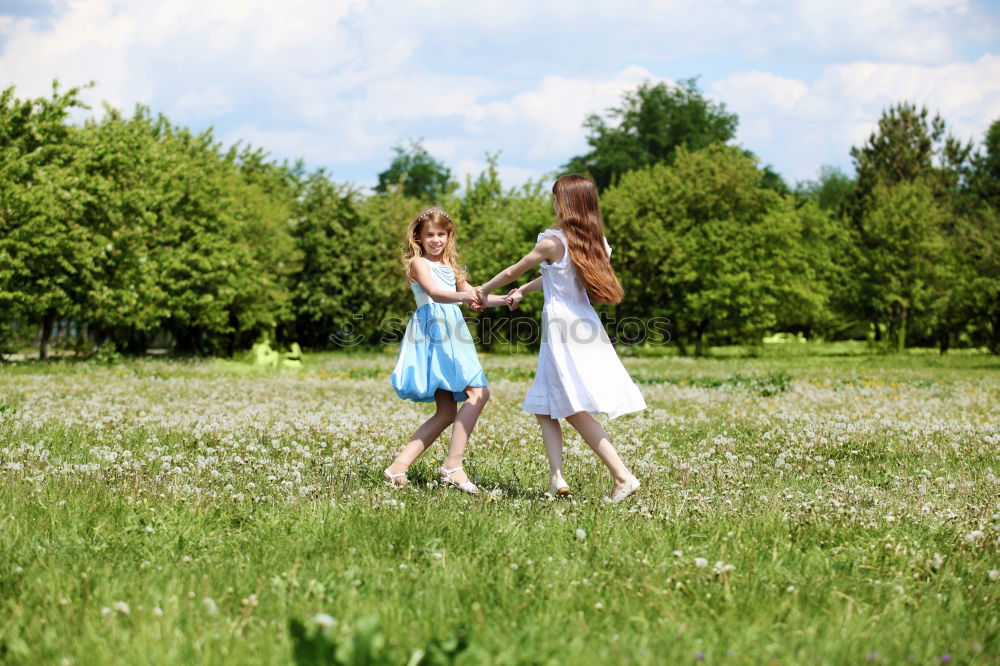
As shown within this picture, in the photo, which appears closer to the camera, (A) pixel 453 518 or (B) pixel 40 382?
(A) pixel 453 518

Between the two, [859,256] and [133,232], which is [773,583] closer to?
[133,232]

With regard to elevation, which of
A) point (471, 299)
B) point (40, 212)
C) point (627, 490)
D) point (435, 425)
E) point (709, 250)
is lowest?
point (627, 490)

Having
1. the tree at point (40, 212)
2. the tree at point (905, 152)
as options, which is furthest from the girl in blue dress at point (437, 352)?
the tree at point (905, 152)

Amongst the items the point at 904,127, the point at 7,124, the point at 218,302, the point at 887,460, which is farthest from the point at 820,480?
the point at 904,127

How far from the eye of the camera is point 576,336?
21.2 ft

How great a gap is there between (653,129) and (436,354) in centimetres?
6676

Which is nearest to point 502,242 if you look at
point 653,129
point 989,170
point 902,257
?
point 902,257

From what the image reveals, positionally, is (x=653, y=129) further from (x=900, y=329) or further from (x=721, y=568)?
(x=721, y=568)

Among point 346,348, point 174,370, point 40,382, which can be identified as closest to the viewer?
point 40,382

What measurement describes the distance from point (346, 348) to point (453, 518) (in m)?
39.3

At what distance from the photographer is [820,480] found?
6.99 metres

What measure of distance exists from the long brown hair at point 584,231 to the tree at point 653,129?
62.0 m

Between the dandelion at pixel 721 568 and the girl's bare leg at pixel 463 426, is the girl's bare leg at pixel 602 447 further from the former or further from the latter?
the dandelion at pixel 721 568

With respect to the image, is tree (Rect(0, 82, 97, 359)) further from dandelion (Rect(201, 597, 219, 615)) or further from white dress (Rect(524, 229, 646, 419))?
dandelion (Rect(201, 597, 219, 615))
